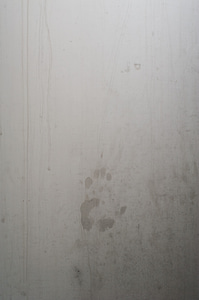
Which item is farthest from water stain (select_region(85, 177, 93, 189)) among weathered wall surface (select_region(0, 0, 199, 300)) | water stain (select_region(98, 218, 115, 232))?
water stain (select_region(98, 218, 115, 232))

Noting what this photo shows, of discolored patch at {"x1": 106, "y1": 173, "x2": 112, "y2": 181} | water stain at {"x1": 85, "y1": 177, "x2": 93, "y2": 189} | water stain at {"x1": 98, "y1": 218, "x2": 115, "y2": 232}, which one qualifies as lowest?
water stain at {"x1": 98, "y1": 218, "x2": 115, "y2": 232}

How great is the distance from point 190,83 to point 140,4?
0.35 meters

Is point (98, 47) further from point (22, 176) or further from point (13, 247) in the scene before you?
point (13, 247)

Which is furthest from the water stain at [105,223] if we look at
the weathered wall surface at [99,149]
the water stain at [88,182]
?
the water stain at [88,182]

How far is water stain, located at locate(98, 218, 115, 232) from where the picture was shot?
1042 millimetres

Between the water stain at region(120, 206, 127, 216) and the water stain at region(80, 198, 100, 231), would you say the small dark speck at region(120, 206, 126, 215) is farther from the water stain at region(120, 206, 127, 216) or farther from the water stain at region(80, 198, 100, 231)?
the water stain at region(80, 198, 100, 231)

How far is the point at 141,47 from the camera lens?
3.46 ft

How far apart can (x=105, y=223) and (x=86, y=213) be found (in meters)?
0.08

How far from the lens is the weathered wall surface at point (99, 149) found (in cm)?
97

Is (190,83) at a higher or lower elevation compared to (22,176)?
higher

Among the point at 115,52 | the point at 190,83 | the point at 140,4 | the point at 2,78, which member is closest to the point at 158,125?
the point at 190,83

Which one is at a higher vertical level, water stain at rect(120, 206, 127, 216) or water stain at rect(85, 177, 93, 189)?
water stain at rect(85, 177, 93, 189)

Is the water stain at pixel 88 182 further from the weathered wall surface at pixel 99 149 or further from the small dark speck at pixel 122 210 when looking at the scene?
the small dark speck at pixel 122 210

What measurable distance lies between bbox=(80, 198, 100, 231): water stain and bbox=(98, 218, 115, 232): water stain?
3 cm
